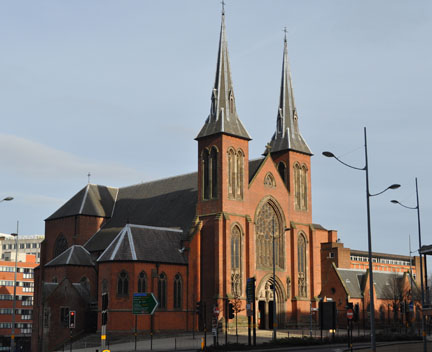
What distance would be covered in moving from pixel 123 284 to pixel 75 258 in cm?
961

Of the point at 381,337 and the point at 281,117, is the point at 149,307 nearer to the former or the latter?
the point at 381,337

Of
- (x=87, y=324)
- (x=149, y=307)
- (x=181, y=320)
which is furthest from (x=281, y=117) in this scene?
(x=149, y=307)

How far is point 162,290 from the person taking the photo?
6231cm

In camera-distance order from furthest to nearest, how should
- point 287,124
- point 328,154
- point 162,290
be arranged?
point 287,124
point 162,290
point 328,154

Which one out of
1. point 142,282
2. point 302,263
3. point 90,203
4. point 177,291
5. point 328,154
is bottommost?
point 177,291

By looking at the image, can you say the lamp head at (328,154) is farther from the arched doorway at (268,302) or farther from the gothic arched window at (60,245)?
the gothic arched window at (60,245)

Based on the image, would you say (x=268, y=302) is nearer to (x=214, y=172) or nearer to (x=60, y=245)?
(x=214, y=172)

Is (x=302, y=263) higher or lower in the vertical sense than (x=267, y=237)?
lower

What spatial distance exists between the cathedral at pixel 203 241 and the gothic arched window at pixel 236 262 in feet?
0.33

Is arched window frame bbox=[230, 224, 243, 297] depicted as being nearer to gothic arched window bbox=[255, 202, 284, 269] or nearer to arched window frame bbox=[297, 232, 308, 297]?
gothic arched window bbox=[255, 202, 284, 269]

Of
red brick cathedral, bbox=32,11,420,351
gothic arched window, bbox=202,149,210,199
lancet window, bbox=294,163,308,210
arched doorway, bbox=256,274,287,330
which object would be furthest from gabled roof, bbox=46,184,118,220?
lancet window, bbox=294,163,308,210

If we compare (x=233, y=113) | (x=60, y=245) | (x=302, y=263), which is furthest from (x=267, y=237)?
(x=60, y=245)

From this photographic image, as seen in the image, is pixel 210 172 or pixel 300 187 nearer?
pixel 210 172

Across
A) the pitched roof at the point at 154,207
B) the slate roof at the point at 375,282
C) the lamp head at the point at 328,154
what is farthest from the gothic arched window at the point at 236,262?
the lamp head at the point at 328,154
